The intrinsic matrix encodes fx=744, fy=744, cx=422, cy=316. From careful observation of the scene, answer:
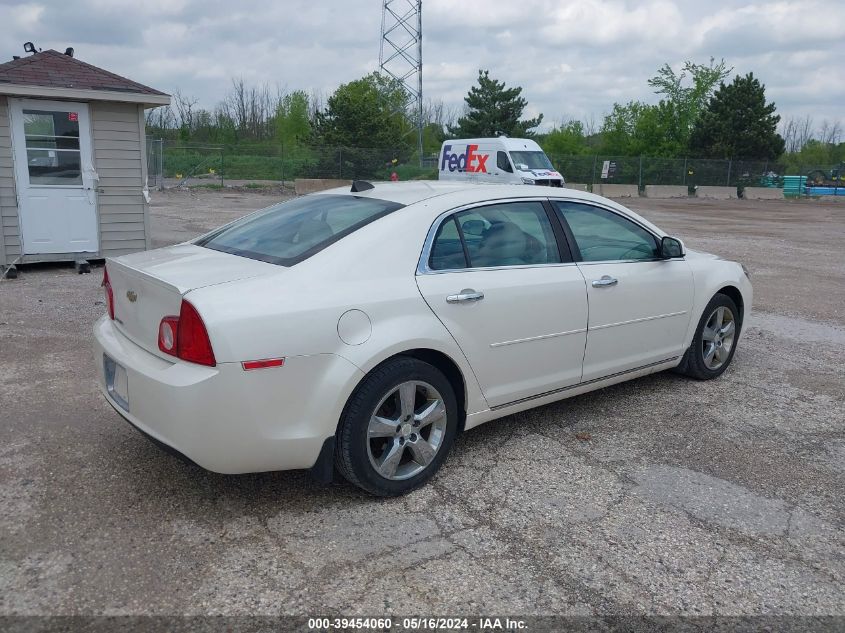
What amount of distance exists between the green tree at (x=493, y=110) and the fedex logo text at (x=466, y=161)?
20.0 m

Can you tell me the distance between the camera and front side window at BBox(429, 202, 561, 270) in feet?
13.1

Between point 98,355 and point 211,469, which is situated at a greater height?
point 98,355

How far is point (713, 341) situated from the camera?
5.64m

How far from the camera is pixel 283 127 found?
204 feet

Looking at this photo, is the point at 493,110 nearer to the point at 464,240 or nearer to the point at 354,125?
the point at 354,125

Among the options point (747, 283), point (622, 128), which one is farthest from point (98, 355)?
point (622, 128)

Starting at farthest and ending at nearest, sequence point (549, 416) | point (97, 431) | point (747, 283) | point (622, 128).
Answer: point (622, 128)
point (747, 283)
point (549, 416)
point (97, 431)

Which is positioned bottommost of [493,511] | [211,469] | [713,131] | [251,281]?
[493,511]

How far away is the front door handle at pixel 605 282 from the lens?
451cm

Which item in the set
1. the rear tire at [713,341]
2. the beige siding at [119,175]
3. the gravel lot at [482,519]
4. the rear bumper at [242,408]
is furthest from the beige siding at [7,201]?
the rear tire at [713,341]

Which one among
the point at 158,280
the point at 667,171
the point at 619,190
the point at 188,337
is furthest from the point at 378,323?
the point at 667,171

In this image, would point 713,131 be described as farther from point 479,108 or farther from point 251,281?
point 251,281

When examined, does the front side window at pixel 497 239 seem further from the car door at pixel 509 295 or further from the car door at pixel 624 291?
the car door at pixel 624 291

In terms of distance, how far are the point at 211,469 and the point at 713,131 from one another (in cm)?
5028
